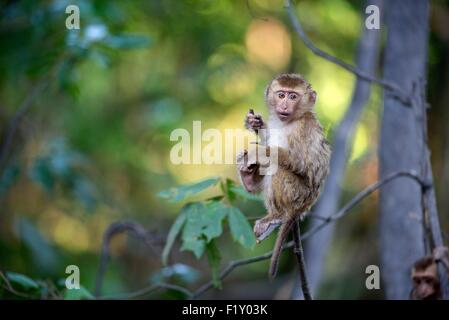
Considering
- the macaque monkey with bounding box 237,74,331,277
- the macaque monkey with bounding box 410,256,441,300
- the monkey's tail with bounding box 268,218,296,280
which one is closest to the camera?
the monkey's tail with bounding box 268,218,296,280

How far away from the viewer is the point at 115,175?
12906 mm

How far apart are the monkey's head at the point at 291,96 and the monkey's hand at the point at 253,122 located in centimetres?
22

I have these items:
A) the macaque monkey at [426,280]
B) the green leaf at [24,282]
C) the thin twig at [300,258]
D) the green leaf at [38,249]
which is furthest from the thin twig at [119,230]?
the green leaf at [38,249]

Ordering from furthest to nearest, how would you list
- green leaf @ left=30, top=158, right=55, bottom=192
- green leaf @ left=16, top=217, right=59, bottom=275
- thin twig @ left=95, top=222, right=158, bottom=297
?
green leaf @ left=16, top=217, right=59, bottom=275 → green leaf @ left=30, top=158, right=55, bottom=192 → thin twig @ left=95, top=222, right=158, bottom=297

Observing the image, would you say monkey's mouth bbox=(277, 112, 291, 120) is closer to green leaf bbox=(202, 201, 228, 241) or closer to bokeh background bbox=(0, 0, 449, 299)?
green leaf bbox=(202, 201, 228, 241)

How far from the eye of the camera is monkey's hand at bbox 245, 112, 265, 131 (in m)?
4.86

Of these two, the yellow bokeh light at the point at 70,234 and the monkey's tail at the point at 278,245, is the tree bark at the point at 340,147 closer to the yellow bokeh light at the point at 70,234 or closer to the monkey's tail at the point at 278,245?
the monkey's tail at the point at 278,245

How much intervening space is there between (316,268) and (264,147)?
4.04 m

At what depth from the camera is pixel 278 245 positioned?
4520 millimetres

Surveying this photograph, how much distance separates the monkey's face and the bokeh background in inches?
170

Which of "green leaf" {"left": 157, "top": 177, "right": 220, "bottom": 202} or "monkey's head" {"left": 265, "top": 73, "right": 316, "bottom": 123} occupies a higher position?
"monkey's head" {"left": 265, "top": 73, "right": 316, "bottom": 123}

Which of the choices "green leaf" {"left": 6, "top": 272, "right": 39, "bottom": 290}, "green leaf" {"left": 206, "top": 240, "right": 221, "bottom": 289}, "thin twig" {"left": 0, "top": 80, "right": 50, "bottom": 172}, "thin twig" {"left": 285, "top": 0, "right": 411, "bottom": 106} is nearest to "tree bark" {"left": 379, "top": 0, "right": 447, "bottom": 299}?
"thin twig" {"left": 285, "top": 0, "right": 411, "bottom": 106}
